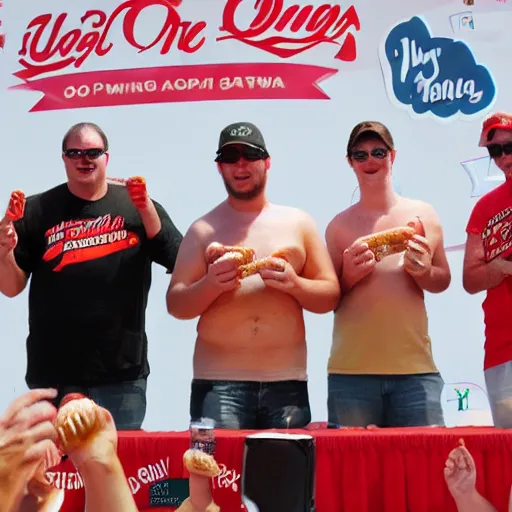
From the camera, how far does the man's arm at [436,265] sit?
8.86 feet

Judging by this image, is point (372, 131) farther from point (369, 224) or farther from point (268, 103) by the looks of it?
point (268, 103)

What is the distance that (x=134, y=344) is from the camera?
285cm

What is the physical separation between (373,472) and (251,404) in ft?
1.75

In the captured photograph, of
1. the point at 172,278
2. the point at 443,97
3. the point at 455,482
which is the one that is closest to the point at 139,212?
the point at 172,278

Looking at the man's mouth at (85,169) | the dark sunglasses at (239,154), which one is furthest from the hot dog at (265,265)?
the man's mouth at (85,169)

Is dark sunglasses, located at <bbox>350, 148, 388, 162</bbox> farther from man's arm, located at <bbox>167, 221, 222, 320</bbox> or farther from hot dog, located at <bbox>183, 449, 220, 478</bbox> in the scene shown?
hot dog, located at <bbox>183, 449, 220, 478</bbox>

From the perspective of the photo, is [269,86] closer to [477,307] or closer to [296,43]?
[296,43]

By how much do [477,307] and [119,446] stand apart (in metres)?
1.37

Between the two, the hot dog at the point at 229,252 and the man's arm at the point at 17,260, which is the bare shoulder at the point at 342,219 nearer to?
the hot dog at the point at 229,252

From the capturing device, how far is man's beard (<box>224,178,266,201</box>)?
9.12 feet

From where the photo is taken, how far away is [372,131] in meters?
2.78

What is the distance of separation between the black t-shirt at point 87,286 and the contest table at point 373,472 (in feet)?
2.05

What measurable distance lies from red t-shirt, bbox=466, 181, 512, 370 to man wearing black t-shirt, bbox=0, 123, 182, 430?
1.01 m

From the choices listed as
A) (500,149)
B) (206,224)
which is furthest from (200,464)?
(500,149)
